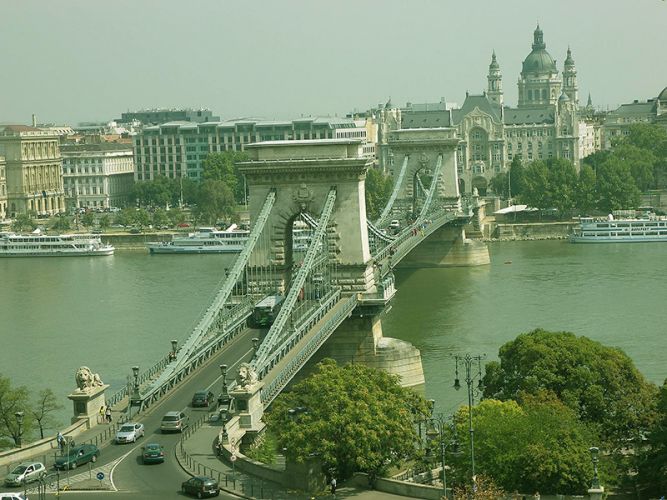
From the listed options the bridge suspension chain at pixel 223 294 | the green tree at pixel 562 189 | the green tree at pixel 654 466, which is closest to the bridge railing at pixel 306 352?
the bridge suspension chain at pixel 223 294

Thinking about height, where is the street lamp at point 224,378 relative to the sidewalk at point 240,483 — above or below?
above

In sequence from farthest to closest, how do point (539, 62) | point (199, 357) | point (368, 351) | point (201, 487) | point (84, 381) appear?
point (539, 62) < point (368, 351) < point (199, 357) < point (84, 381) < point (201, 487)

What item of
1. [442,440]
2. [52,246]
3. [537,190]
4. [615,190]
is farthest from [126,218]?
[442,440]

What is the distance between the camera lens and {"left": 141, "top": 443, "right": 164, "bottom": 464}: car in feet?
76.4

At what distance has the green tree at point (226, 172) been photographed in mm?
93812

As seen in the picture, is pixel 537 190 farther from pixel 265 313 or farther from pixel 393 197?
pixel 265 313

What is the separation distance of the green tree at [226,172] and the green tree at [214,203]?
5125mm

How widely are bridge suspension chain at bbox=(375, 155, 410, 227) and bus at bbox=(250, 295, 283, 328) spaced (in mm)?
23612

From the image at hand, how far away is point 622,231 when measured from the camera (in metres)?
74.6

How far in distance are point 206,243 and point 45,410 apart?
146 feet

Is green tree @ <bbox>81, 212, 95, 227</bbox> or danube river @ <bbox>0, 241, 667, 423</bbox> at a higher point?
green tree @ <bbox>81, 212, 95, 227</bbox>

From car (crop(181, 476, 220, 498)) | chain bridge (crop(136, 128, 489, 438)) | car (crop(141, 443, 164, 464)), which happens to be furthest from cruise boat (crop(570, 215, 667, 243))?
car (crop(181, 476, 220, 498))

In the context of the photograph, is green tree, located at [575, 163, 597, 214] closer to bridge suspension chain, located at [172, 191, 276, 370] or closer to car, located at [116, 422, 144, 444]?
bridge suspension chain, located at [172, 191, 276, 370]

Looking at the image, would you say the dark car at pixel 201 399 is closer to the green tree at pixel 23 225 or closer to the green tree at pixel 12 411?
the green tree at pixel 12 411
